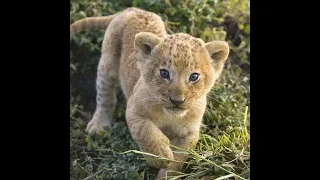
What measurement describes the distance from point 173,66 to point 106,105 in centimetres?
194

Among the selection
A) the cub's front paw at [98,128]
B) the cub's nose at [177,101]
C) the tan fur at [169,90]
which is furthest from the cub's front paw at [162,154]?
the cub's front paw at [98,128]

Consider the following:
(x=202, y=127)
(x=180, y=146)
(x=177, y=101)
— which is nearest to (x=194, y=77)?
(x=177, y=101)

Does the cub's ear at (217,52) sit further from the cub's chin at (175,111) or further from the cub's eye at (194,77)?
the cub's chin at (175,111)

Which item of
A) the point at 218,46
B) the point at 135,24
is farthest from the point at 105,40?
the point at 218,46

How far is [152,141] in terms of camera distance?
13.9 ft

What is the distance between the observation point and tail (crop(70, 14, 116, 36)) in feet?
19.5

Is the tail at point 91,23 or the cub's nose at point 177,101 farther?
the tail at point 91,23

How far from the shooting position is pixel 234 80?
629 centimetres

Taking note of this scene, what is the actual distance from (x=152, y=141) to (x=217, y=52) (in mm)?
881

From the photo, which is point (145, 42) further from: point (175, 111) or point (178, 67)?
point (175, 111)

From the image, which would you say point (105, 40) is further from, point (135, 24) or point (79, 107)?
point (79, 107)

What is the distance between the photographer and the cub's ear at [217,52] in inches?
171

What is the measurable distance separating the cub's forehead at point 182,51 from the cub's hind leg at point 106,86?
1409 mm

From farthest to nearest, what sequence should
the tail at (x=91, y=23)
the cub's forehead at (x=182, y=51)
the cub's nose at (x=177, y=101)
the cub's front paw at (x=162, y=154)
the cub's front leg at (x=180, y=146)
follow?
the tail at (x=91, y=23) → the cub's front leg at (x=180, y=146) → the cub's front paw at (x=162, y=154) → the cub's forehead at (x=182, y=51) → the cub's nose at (x=177, y=101)
